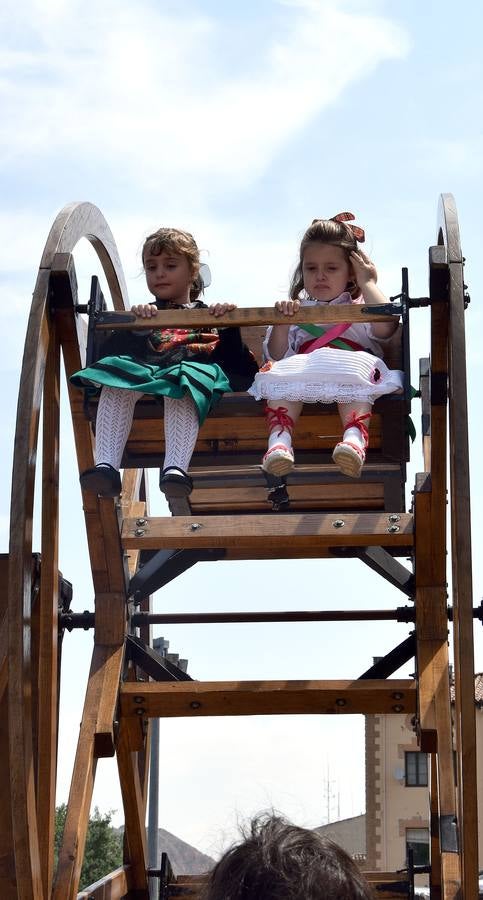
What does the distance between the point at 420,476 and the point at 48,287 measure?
2.17m

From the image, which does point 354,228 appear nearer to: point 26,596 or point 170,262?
point 170,262

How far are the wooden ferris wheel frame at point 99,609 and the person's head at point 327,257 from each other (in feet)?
A: 1.67

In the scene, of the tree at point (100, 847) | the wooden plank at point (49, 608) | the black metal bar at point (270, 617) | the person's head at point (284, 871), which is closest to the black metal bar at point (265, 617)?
the black metal bar at point (270, 617)

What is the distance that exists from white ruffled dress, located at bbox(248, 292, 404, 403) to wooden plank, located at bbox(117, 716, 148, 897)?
7.33 ft

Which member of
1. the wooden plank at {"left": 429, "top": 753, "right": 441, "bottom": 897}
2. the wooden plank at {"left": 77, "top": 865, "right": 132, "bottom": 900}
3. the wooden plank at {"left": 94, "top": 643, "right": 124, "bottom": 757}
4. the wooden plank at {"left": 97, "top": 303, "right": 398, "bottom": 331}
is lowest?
the wooden plank at {"left": 77, "top": 865, "right": 132, "bottom": 900}

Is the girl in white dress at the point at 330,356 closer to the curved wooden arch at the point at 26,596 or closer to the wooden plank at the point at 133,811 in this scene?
the curved wooden arch at the point at 26,596

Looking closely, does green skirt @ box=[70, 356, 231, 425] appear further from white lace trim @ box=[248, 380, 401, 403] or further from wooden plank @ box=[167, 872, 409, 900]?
wooden plank @ box=[167, 872, 409, 900]

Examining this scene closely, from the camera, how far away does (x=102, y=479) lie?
5906 mm

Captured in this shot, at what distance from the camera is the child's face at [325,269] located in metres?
6.48

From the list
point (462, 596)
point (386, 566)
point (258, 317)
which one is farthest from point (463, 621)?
point (386, 566)

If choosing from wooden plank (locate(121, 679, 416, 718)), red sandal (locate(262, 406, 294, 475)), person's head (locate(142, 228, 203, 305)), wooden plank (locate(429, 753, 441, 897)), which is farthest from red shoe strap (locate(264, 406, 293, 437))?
wooden plank (locate(429, 753, 441, 897))

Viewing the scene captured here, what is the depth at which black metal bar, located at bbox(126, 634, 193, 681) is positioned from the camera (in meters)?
6.96

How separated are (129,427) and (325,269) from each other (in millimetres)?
1311

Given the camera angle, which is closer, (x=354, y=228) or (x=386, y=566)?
(x=354, y=228)
